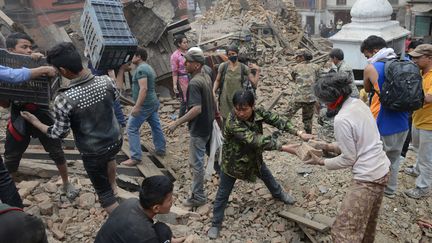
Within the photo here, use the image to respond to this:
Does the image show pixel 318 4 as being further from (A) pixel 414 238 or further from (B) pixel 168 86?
(A) pixel 414 238

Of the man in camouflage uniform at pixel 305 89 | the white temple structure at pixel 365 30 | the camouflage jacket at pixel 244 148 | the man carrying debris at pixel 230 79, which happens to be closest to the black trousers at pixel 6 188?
the camouflage jacket at pixel 244 148

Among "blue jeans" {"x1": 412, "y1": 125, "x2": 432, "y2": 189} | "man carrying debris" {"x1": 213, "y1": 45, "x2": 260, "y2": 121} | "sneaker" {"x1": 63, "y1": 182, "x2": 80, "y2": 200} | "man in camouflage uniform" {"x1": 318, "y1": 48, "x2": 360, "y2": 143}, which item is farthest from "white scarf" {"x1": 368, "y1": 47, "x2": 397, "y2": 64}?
"sneaker" {"x1": 63, "y1": 182, "x2": 80, "y2": 200}

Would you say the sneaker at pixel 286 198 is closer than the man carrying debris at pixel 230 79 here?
Yes

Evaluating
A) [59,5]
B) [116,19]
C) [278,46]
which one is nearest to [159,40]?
[116,19]

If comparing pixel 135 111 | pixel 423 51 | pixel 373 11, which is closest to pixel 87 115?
pixel 135 111

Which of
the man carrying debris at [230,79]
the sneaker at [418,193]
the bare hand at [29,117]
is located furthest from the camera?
the man carrying debris at [230,79]

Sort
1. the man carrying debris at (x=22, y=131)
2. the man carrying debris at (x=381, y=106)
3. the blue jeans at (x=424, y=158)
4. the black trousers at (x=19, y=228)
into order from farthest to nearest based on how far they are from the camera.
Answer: the blue jeans at (x=424, y=158)
the man carrying debris at (x=381, y=106)
the man carrying debris at (x=22, y=131)
the black trousers at (x=19, y=228)

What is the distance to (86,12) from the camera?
5324 millimetres

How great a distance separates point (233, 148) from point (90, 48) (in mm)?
2923

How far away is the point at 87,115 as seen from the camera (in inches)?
132

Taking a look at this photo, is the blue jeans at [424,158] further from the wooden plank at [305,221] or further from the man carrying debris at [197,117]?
the man carrying debris at [197,117]

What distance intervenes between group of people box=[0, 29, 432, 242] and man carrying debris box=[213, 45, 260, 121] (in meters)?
1.36

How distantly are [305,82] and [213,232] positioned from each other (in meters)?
3.35

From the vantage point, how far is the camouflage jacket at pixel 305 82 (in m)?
6.41
